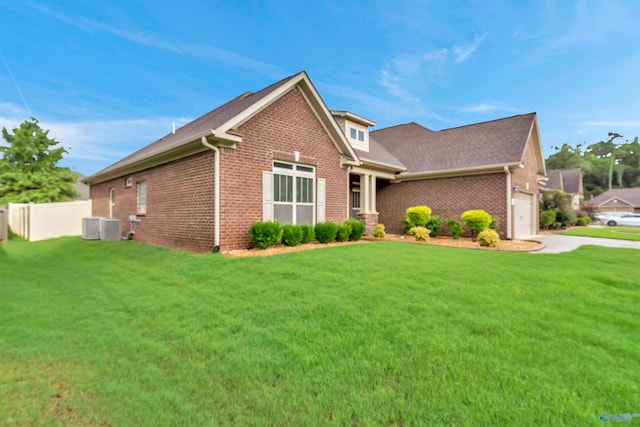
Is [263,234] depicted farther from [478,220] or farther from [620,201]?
[620,201]

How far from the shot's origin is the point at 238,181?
8.41 meters

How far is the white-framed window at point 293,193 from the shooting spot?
952 centimetres

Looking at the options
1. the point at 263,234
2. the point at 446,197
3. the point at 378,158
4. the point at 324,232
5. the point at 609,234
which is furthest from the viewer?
the point at 609,234

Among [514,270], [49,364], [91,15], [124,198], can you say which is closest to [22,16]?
[91,15]

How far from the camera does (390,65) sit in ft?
49.9

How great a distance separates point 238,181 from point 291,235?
2229 millimetres

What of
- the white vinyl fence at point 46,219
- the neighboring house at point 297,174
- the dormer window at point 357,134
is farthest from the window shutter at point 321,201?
the white vinyl fence at point 46,219

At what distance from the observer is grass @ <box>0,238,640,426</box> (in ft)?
7.03

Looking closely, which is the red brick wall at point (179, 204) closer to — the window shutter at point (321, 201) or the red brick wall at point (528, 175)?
the window shutter at point (321, 201)

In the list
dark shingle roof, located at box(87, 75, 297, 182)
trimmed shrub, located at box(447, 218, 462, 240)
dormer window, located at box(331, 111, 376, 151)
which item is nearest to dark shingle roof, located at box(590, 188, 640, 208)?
trimmed shrub, located at box(447, 218, 462, 240)

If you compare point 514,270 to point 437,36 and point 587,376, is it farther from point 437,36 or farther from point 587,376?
point 437,36

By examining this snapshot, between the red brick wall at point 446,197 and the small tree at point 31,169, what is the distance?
23601 mm

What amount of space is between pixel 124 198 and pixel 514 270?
15.0 meters

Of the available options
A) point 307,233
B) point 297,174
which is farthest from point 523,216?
point 297,174
